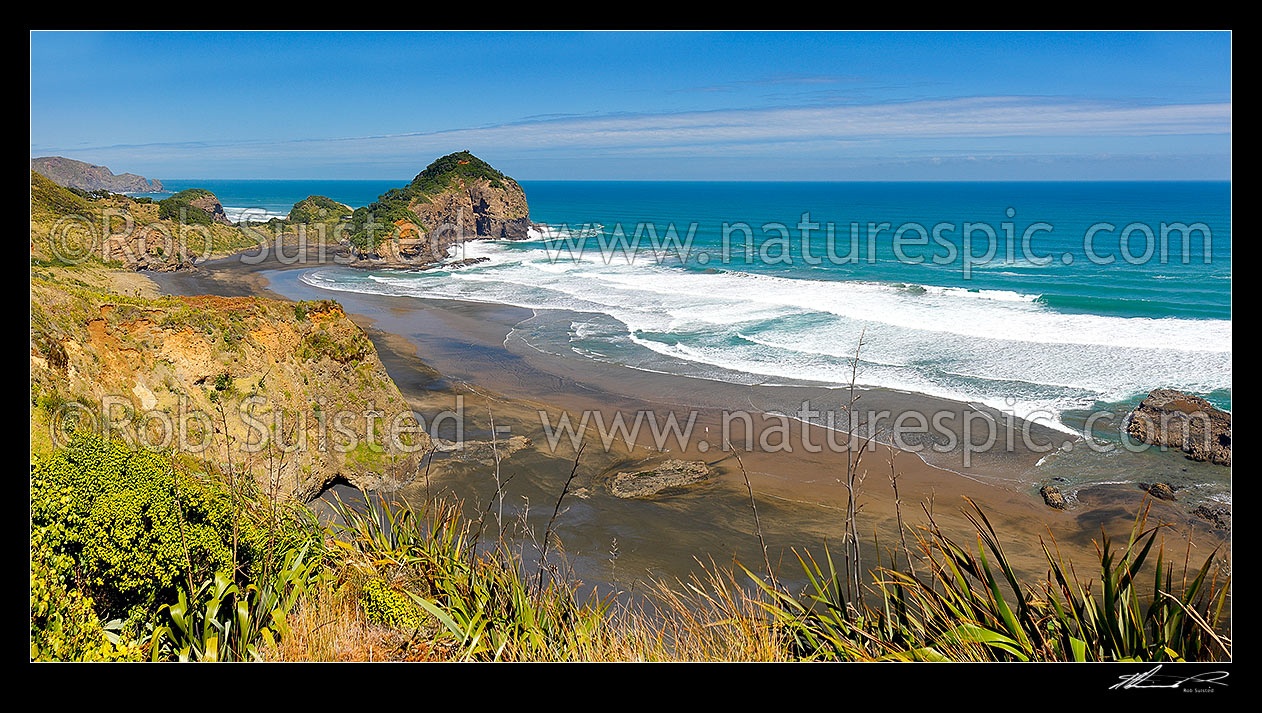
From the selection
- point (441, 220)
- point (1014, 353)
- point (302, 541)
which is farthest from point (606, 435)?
point (441, 220)

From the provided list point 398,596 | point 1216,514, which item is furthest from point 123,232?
point 1216,514

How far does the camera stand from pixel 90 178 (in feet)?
461

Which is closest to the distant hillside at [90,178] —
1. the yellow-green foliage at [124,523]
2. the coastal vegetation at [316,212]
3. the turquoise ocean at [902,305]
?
the coastal vegetation at [316,212]

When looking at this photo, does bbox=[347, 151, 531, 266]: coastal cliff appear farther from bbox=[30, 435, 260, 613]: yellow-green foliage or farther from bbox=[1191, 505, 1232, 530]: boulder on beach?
bbox=[30, 435, 260, 613]: yellow-green foliage

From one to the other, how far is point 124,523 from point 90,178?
545 ft

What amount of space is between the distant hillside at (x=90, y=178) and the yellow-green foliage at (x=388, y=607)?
12209cm

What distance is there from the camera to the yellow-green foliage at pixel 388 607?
500cm

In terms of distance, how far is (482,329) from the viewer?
1078 inches

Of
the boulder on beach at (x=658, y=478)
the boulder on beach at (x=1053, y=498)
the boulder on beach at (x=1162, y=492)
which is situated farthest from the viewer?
the boulder on beach at (x=658, y=478)

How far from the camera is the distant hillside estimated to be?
117 metres

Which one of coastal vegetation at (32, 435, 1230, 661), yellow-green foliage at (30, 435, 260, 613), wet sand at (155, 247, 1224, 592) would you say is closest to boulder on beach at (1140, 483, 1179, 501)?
wet sand at (155, 247, 1224, 592)

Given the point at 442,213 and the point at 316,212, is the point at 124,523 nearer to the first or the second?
the point at 442,213
